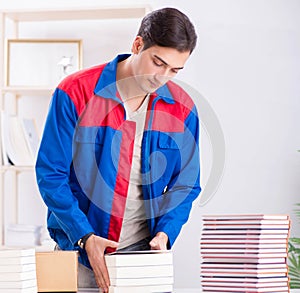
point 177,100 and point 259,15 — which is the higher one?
point 259,15

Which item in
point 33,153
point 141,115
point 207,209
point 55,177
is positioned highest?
point 141,115

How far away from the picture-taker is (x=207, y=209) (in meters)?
3.80

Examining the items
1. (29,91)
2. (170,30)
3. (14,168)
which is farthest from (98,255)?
(29,91)

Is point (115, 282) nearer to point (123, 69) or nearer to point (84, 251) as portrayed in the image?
point (84, 251)

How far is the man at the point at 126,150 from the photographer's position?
1.93 m

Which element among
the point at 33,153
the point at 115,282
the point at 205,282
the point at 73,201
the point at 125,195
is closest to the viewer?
the point at 115,282

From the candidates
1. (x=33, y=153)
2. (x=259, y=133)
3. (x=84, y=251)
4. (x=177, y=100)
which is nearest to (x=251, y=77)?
(x=259, y=133)

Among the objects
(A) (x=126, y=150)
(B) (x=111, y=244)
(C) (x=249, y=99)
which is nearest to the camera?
(B) (x=111, y=244)

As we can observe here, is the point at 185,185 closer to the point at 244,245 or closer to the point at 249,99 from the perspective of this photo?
the point at 244,245

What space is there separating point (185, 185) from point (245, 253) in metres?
0.49

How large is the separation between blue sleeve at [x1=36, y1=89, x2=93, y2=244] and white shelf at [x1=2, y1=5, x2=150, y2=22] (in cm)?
168

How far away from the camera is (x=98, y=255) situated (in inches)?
72.8

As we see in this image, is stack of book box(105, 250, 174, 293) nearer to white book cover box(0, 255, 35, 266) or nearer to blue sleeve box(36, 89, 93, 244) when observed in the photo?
white book cover box(0, 255, 35, 266)

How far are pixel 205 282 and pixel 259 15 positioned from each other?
2391mm
